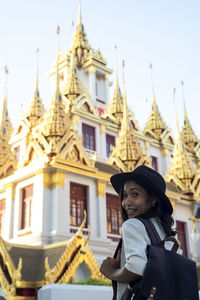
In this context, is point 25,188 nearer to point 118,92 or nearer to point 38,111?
point 38,111

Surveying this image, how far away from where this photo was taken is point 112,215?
15.7m

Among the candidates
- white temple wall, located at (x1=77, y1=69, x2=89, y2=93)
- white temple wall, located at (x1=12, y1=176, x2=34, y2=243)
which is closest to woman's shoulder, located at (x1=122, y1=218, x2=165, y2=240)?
white temple wall, located at (x1=12, y1=176, x2=34, y2=243)

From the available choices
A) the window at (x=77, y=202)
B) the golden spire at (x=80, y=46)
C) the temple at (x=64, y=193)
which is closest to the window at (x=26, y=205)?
the temple at (x=64, y=193)

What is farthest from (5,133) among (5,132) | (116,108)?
(116,108)

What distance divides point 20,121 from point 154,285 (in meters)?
22.4

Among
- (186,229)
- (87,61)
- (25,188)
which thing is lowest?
(186,229)

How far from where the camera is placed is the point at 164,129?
94.7ft

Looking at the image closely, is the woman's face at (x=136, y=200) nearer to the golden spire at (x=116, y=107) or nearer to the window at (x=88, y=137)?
the window at (x=88, y=137)

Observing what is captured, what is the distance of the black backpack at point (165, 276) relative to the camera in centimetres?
212

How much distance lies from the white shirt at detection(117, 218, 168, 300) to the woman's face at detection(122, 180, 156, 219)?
237 millimetres

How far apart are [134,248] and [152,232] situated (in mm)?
239

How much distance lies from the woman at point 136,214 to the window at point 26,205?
12004mm

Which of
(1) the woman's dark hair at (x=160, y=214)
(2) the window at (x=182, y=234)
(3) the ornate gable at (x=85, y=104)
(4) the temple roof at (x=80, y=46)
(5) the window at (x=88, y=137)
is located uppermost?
(4) the temple roof at (x=80, y=46)

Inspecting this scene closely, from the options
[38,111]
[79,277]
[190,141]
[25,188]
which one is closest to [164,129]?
[190,141]
